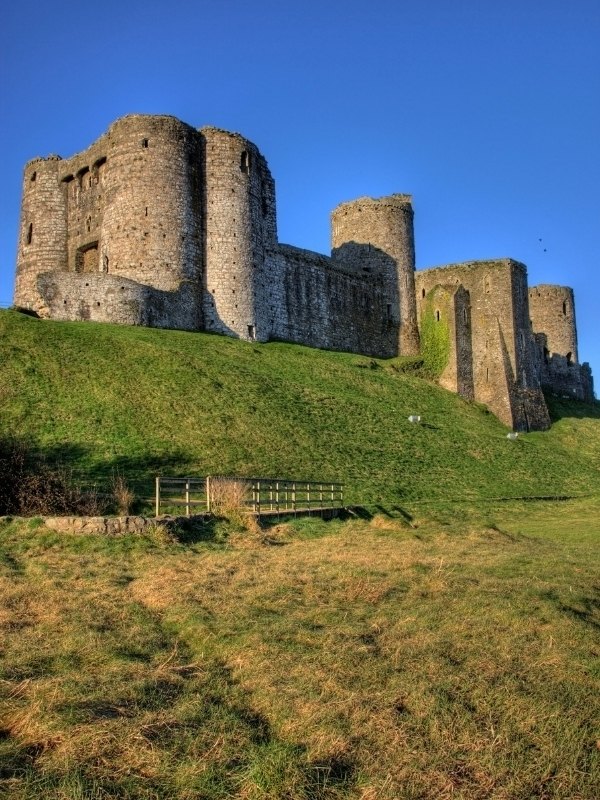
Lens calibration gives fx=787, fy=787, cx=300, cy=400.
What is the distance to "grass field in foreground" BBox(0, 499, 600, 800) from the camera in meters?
6.18

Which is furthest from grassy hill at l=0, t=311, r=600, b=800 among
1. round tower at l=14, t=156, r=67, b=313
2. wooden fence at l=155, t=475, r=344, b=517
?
round tower at l=14, t=156, r=67, b=313

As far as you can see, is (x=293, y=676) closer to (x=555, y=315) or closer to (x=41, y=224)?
(x=41, y=224)

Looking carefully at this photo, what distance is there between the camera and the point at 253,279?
42.9 m

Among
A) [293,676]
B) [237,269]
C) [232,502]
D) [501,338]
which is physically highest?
[237,269]

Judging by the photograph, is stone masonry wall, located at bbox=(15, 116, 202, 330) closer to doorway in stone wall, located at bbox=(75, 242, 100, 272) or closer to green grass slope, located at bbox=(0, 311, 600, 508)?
doorway in stone wall, located at bbox=(75, 242, 100, 272)

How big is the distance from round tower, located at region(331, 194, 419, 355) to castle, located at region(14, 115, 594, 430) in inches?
3.2

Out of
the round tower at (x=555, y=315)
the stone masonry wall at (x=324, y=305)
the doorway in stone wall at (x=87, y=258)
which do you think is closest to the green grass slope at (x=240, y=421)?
the stone masonry wall at (x=324, y=305)

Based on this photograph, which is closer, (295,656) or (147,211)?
(295,656)

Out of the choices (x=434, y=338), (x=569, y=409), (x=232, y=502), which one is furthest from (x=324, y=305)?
(x=232, y=502)

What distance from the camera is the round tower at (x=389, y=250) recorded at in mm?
52688

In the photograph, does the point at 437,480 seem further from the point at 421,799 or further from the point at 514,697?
the point at 421,799

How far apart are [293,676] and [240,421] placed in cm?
2156

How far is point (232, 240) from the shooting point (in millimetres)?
42156

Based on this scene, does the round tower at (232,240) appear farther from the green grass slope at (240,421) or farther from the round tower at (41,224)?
the round tower at (41,224)
